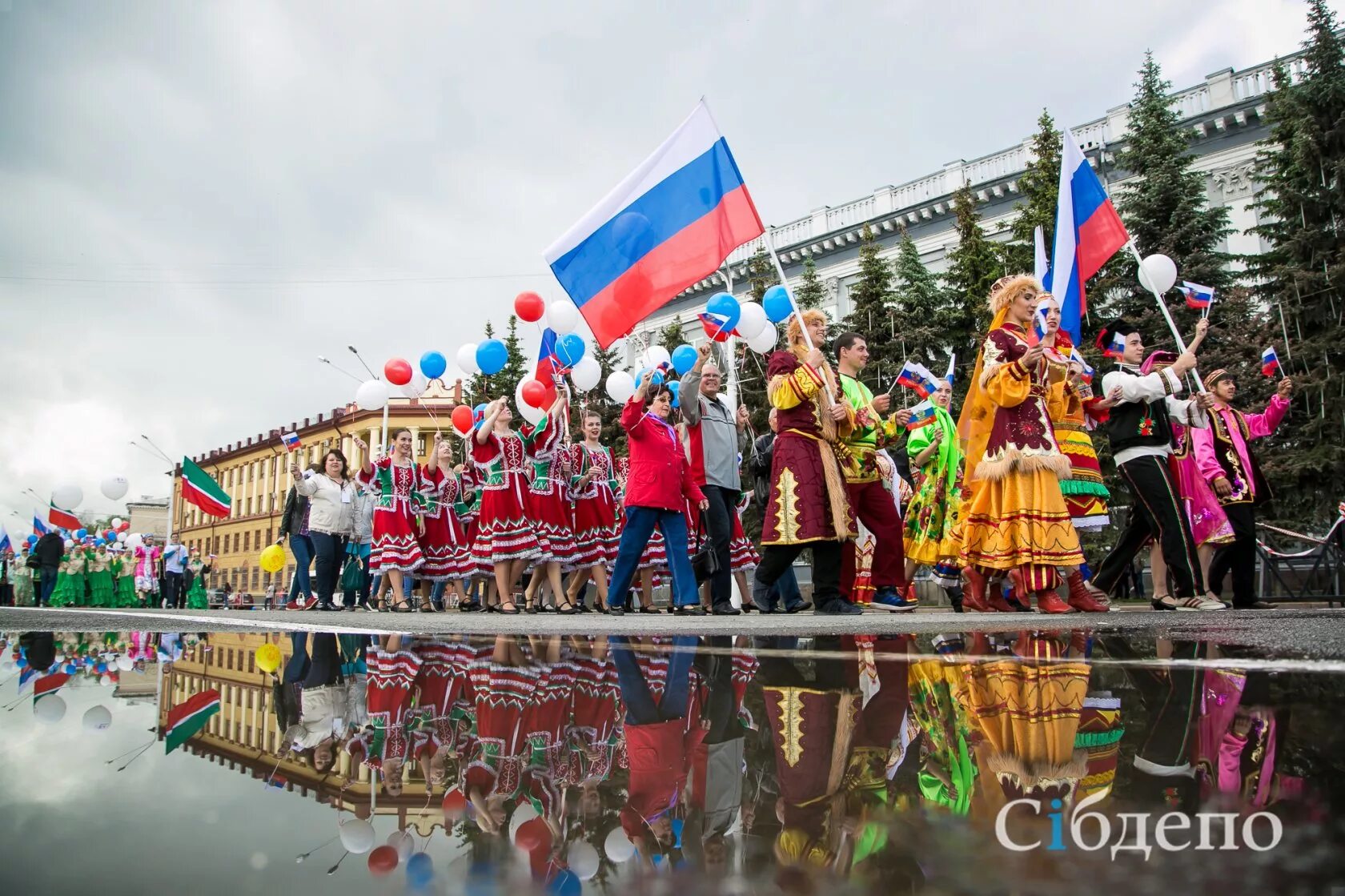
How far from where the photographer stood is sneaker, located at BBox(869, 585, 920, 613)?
8219mm

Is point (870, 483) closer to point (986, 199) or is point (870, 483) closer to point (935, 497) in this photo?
point (935, 497)

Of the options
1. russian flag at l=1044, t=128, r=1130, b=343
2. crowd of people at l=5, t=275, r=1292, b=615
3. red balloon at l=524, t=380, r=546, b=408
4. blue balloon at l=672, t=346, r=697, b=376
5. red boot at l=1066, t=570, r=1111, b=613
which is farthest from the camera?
blue balloon at l=672, t=346, r=697, b=376

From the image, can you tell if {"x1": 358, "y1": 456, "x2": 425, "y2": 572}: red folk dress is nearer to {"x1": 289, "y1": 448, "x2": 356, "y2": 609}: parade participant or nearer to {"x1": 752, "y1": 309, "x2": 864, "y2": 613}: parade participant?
{"x1": 289, "y1": 448, "x2": 356, "y2": 609}: parade participant

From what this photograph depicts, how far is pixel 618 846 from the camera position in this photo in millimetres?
918

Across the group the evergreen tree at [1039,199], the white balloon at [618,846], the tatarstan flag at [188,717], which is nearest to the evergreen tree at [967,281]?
the evergreen tree at [1039,199]

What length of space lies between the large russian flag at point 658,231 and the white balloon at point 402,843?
594 centimetres

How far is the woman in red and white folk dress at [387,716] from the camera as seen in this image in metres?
1.34

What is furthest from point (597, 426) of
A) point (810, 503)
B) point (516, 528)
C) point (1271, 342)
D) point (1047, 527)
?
point (1271, 342)

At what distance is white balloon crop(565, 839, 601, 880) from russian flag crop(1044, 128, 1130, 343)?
7.94 meters

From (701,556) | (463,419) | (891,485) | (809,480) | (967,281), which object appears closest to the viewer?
(809,480)

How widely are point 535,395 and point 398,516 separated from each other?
2.32 meters

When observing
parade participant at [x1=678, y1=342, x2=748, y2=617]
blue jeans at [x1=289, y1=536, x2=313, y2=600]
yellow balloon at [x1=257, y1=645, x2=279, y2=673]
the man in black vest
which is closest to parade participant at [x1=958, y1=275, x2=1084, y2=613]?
the man in black vest

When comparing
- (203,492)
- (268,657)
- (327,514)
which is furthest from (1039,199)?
(268,657)

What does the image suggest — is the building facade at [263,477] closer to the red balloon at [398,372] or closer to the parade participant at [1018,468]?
the red balloon at [398,372]
